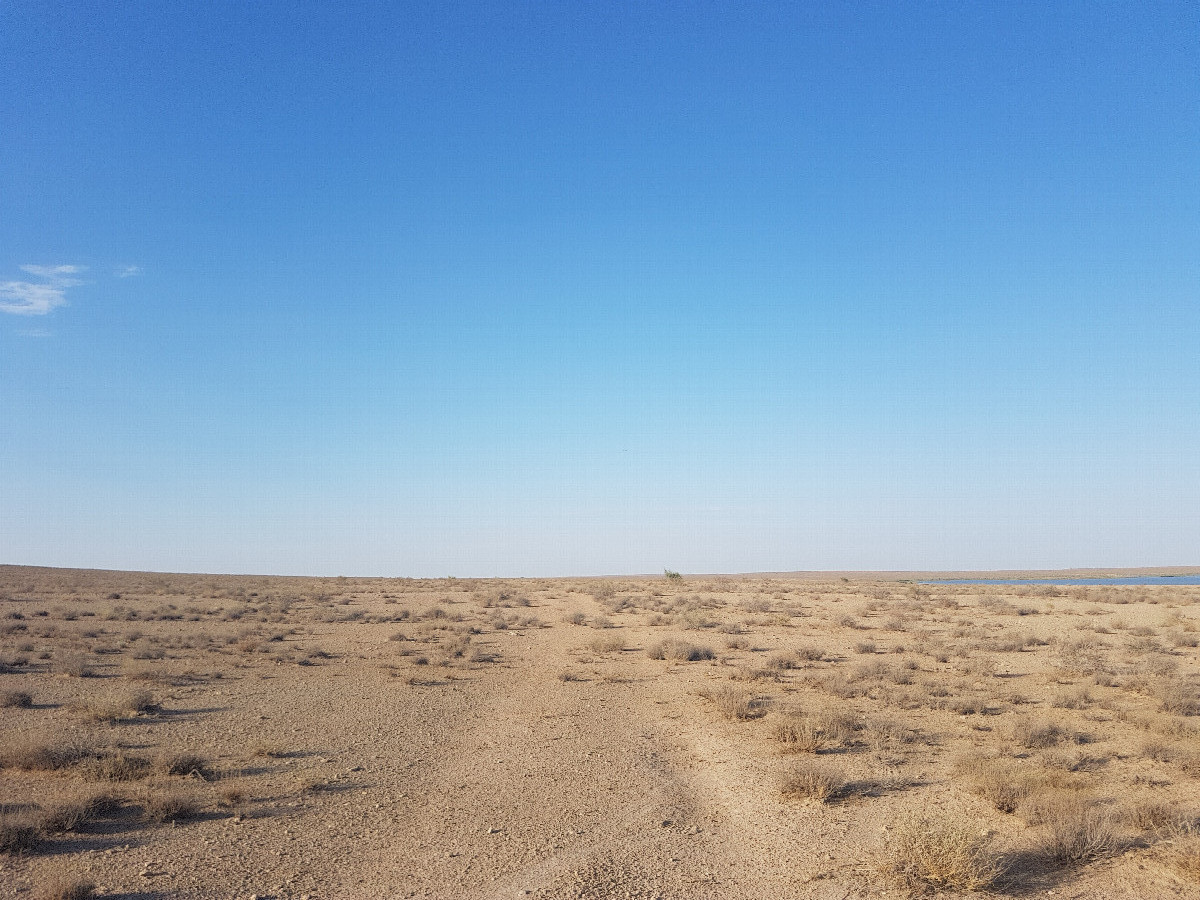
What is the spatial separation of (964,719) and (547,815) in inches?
372

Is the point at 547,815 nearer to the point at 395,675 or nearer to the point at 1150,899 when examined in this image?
the point at 1150,899

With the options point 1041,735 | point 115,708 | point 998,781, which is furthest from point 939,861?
point 115,708

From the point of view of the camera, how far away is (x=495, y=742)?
13922 mm

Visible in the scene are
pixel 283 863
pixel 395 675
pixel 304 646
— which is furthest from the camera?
pixel 304 646

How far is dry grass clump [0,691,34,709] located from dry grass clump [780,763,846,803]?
581 inches

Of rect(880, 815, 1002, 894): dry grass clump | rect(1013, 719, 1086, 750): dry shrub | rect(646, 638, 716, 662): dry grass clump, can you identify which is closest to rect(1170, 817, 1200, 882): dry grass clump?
rect(880, 815, 1002, 894): dry grass clump

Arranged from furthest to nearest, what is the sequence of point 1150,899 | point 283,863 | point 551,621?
point 551,621, point 283,863, point 1150,899

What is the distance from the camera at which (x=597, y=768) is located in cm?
1211

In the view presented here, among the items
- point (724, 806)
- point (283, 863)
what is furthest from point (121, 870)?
point (724, 806)

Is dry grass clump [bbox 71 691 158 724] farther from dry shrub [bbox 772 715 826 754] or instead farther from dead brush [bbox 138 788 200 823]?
dry shrub [bbox 772 715 826 754]

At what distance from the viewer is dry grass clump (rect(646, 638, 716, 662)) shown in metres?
23.2

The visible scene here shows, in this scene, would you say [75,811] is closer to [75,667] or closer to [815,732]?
[815,732]

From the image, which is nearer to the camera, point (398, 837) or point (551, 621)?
point (398, 837)

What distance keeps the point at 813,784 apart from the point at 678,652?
13072 mm
